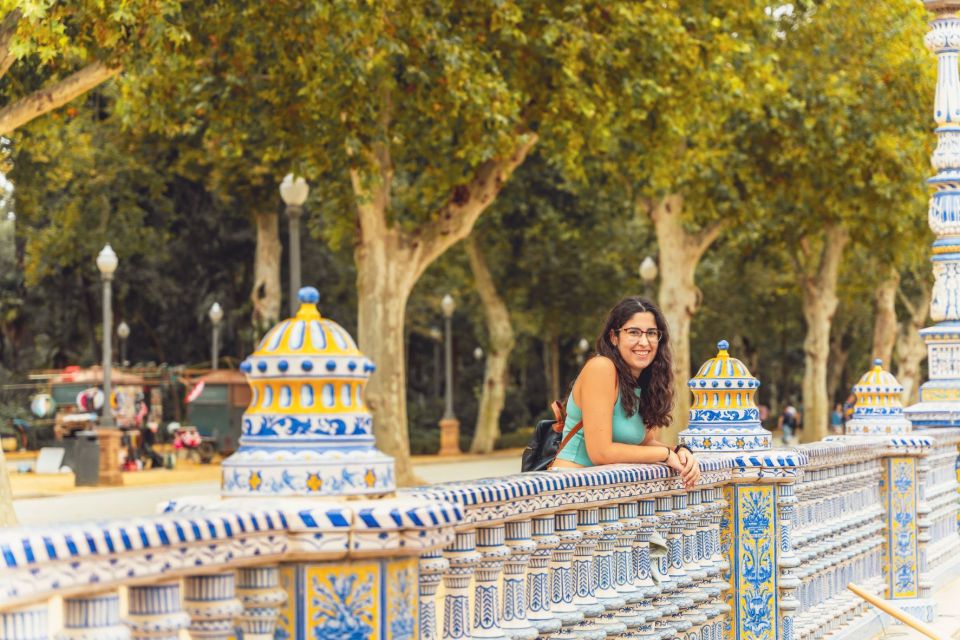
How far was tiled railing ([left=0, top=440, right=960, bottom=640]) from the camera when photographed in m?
3.29

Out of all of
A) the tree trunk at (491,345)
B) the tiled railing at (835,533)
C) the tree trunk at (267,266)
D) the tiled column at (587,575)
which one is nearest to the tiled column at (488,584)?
the tiled column at (587,575)

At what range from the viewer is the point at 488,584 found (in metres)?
4.85

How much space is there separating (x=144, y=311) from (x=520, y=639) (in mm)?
46970

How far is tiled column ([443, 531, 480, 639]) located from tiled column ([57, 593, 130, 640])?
1485 millimetres

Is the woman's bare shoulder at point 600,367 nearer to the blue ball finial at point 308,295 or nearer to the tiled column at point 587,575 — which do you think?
the tiled column at point 587,575

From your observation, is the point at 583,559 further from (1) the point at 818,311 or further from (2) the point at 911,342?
(2) the point at 911,342

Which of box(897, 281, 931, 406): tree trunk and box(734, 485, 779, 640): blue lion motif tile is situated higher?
box(897, 281, 931, 406): tree trunk

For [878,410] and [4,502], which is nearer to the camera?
[878,410]

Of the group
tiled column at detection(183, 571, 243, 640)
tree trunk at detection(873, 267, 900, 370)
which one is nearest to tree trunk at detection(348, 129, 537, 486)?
tiled column at detection(183, 571, 243, 640)

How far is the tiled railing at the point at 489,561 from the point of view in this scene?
3285 mm

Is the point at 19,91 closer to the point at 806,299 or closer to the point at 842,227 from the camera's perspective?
the point at 842,227

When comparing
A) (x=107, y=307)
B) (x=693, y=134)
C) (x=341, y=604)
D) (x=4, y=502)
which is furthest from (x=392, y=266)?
(x=341, y=604)

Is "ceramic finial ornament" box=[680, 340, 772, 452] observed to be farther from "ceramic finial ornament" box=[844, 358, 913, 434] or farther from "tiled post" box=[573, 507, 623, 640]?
"ceramic finial ornament" box=[844, 358, 913, 434]

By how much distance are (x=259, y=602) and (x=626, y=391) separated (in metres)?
3.26
